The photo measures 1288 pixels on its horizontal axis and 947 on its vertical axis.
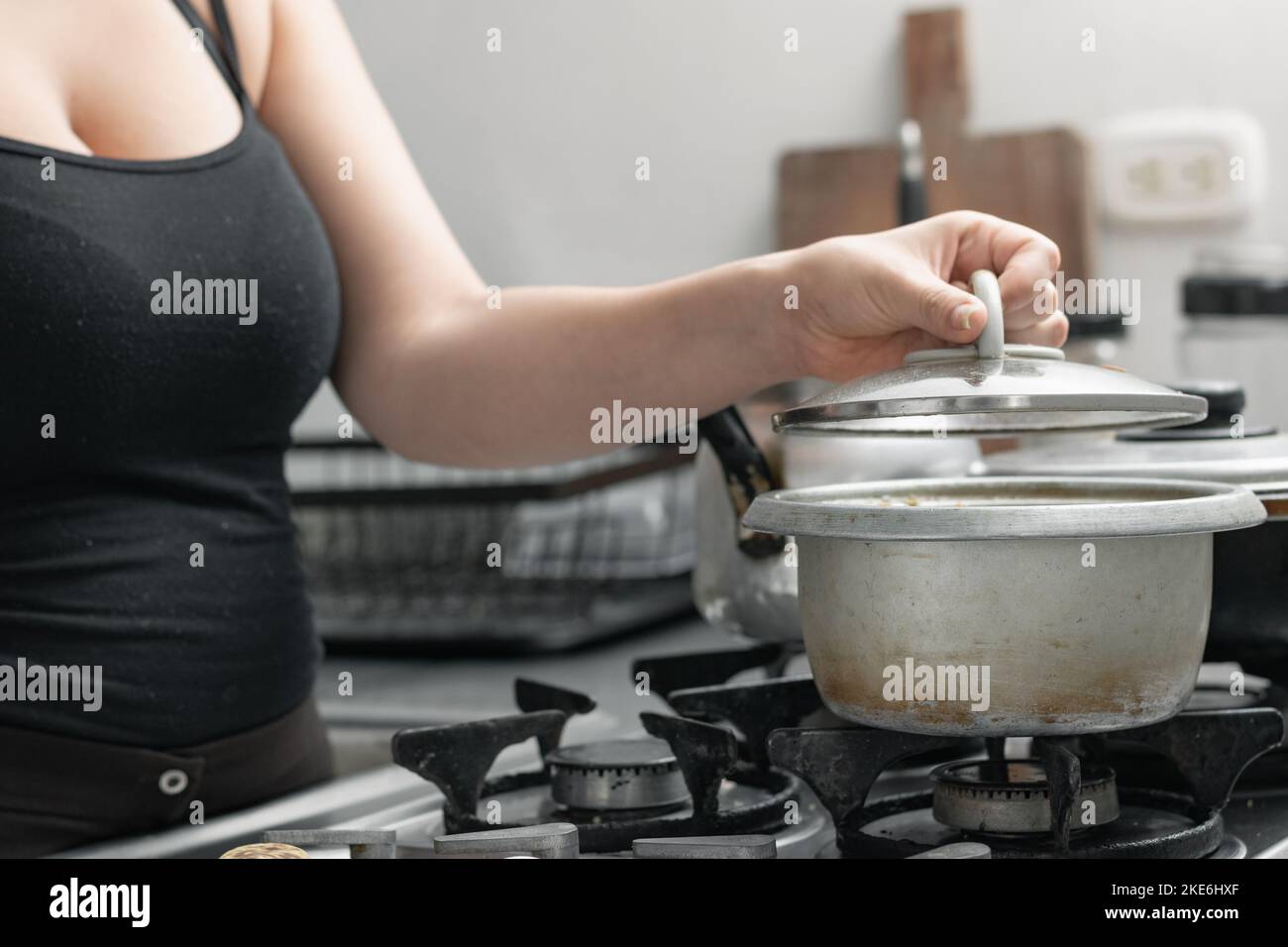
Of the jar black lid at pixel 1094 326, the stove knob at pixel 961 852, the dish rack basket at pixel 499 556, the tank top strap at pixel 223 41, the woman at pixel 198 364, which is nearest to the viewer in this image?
the stove knob at pixel 961 852

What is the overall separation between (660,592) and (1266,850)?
1.04 m

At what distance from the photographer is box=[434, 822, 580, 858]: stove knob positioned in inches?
17.7

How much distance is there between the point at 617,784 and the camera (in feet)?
1.88

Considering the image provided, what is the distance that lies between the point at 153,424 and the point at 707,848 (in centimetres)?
37

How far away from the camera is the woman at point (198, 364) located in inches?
24.9

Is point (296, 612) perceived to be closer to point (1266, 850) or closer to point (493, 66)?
point (1266, 850)

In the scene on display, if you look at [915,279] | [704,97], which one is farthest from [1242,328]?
[915,279]

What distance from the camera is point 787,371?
656 millimetres

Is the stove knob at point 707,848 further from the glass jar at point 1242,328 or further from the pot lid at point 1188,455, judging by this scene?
the glass jar at point 1242,328

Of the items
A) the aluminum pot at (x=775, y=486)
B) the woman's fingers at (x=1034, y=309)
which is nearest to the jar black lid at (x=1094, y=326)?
the aluminum pot at (x=775, y=486)

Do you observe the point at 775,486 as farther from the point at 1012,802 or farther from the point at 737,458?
the point at 1012,802

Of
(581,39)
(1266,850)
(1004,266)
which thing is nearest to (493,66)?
(581,39)

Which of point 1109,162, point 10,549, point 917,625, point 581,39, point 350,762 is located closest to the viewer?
point 917,625

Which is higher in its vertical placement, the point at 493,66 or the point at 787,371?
the point at 493,66
